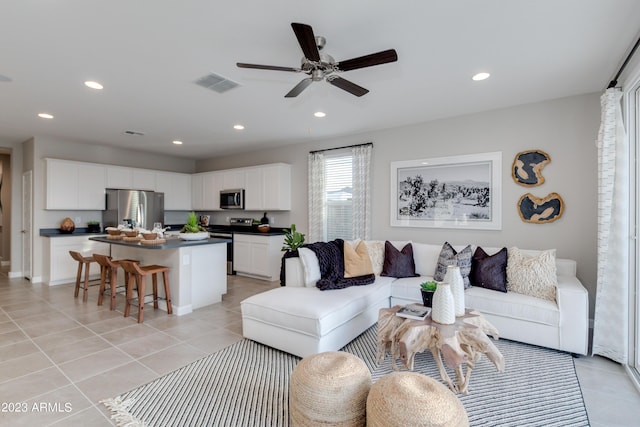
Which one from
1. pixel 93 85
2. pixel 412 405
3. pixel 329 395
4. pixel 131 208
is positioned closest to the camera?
pixel 412 405

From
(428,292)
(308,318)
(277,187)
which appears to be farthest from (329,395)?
(277,187)

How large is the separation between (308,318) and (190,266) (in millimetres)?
2137

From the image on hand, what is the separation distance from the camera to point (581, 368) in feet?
8.65

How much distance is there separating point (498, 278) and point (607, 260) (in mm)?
901

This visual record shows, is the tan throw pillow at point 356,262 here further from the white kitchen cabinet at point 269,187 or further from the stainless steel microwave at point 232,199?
the stainless steel microwave at point 232,199

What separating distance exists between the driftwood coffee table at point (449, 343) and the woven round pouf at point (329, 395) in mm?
620

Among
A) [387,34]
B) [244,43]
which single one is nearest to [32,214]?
[244,43]

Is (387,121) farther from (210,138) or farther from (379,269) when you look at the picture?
(210,138)

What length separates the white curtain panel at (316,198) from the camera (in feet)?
18.5

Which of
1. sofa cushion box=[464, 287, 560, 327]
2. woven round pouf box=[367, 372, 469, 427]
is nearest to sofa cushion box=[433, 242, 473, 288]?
sofa cushion box=[464, 287, 560, 327]

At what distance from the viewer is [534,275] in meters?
3.12

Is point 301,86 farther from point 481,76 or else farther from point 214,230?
point 214,230

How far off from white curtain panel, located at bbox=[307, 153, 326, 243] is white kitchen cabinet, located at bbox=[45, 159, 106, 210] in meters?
4.14

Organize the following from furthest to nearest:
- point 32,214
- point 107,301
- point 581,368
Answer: point 32,214, point 107,301, point 581,368
